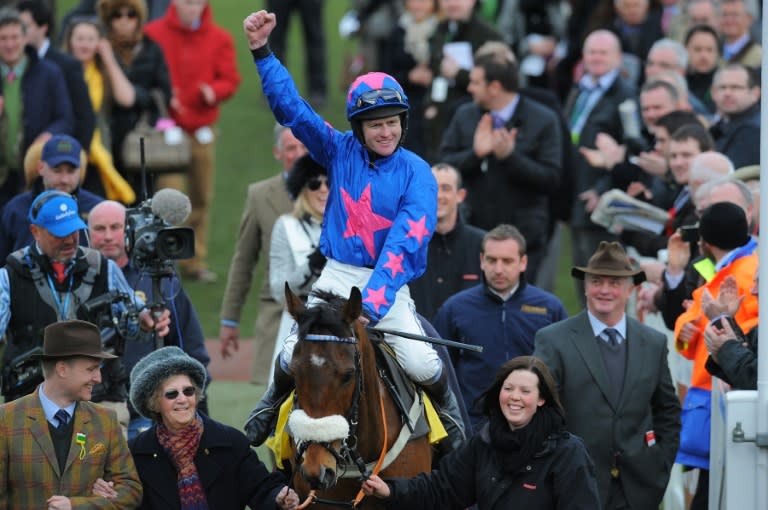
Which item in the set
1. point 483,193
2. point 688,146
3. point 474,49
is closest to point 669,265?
point 688,146

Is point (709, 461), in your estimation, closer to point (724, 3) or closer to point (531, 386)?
point (531, 386)

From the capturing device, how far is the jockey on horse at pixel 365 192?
7.00 m

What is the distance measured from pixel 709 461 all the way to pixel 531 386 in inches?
71.5

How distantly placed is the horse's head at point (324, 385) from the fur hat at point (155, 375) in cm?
91

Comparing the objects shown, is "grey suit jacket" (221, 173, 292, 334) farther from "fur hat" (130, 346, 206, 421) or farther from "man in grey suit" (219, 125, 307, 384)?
"fur hat" (130, 346, 206, 421)

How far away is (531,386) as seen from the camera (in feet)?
22.2

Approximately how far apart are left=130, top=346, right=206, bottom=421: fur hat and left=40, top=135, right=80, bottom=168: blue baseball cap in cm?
273

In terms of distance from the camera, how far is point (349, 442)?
6.55 m

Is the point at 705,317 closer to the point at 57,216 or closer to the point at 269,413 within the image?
the point at 269,413

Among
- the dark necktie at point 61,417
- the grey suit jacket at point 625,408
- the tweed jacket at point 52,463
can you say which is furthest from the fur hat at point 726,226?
the dark necktie at point 61,417

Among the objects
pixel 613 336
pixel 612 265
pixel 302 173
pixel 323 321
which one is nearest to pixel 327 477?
pixel 323 321

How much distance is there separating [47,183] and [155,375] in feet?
9.69

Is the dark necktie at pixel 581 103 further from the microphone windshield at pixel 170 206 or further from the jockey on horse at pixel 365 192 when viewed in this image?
the jockey on horse at pixel 365 192

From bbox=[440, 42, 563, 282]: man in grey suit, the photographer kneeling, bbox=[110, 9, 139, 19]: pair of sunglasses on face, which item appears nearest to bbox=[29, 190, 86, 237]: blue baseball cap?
the photographer kneeling
